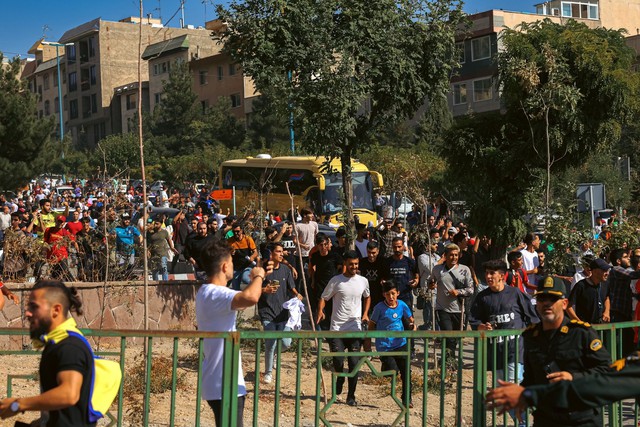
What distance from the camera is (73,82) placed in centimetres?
10581

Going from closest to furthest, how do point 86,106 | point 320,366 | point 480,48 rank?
point 320,366 < point 480,48 < point 86,106

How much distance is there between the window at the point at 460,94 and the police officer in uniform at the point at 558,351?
188 feet

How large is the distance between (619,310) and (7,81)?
1231 inches

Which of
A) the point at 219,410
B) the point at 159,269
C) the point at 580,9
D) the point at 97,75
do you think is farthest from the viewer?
the point at 97,75

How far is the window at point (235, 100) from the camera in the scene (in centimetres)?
7896

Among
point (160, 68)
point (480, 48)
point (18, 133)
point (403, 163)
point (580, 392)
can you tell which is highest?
point (160, 68)

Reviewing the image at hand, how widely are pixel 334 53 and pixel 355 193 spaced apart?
17.2m

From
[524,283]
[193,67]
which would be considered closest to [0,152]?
[524,283]

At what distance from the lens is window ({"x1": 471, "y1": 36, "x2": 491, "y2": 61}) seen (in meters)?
60.3

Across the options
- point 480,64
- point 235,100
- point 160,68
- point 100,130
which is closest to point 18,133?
point 480,64

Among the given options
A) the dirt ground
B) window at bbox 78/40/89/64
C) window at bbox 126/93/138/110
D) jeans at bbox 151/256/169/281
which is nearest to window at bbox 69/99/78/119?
window at bbox 78/40/89/64

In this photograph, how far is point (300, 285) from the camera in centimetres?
1484

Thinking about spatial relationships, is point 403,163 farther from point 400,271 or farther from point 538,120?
point 400,271

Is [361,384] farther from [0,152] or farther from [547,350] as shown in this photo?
[0,152]
